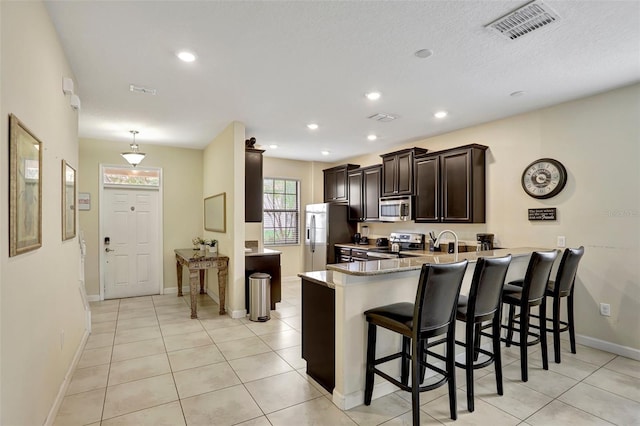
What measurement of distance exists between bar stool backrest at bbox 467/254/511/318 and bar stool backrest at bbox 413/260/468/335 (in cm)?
19

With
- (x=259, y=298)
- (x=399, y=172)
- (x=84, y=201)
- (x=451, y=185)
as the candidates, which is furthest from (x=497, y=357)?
(x=84, y=201)

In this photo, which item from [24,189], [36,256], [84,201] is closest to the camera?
[24,189]

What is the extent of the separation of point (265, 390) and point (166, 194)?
4.62m

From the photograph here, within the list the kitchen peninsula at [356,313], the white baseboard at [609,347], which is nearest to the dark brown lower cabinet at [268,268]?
the kitchen peninsula at [356,313]

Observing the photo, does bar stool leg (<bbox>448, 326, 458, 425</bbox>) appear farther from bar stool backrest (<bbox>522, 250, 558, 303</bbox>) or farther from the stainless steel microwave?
the stainless steel microwave

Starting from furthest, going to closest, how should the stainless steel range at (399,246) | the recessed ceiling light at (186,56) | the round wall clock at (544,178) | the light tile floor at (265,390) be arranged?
the stainless steel range at (399,246)
the round wall clock at (544,178)
the recessed ceiling light at (186,56)
the light tile floor at (265,390)

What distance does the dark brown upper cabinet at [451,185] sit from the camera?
15.3 feet

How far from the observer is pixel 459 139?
5.10 meters

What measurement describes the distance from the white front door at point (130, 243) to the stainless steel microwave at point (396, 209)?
4146 mm

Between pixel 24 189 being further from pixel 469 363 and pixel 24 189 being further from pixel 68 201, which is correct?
pixel 469 363

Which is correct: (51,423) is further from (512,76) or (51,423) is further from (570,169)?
(570,169)

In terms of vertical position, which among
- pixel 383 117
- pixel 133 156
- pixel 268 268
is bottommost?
pixel 268 268

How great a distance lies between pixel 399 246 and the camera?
18.8 feet

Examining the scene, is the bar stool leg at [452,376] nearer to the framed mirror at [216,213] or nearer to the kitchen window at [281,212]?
the framed mirror at [216,213]
